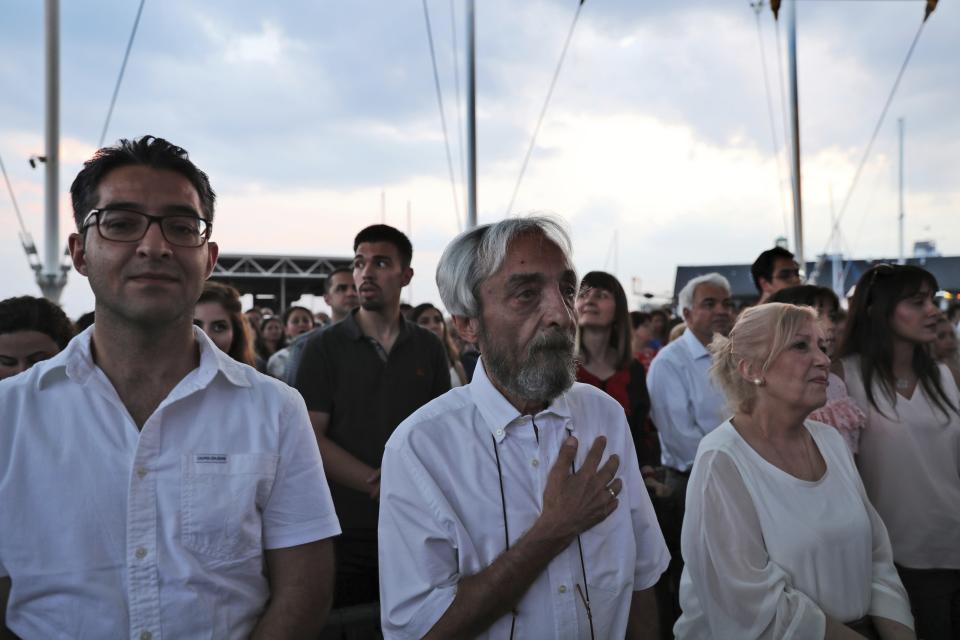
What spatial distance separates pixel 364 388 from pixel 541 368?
1.79 m

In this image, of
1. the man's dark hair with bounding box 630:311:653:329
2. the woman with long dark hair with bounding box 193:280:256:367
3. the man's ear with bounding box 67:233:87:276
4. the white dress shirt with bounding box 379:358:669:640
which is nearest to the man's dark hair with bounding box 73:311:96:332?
the woman with long dark hair with bounding box 193:280:256:367

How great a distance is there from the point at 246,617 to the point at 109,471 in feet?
1.60

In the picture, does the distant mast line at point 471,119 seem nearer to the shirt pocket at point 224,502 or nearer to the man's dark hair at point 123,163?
the man's dark hair at point 123,163

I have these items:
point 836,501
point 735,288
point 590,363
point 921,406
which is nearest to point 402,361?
point 590,363

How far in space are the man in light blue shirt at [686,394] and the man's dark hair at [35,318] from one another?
3.33m

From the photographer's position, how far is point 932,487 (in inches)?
122

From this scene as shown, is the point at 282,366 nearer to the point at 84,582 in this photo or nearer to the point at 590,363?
the point at 590,363

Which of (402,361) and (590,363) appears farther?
(590,363)

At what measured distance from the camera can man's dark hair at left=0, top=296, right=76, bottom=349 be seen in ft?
8.65

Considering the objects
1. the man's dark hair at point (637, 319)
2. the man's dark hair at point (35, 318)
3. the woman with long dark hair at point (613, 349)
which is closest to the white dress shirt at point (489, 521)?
the man's dark hair at point (35, 318)

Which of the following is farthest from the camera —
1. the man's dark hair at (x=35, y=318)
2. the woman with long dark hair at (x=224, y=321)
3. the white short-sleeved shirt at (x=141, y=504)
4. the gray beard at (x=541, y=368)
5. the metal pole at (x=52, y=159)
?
the metal pole at (x=52, y=159)

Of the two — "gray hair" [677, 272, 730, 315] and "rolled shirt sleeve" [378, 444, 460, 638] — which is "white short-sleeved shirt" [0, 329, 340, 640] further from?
"gray hair" [677, 272, 730, 315]

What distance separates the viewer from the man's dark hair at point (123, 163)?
1.76 m

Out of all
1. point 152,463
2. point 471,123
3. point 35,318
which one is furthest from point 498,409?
point 471,123
